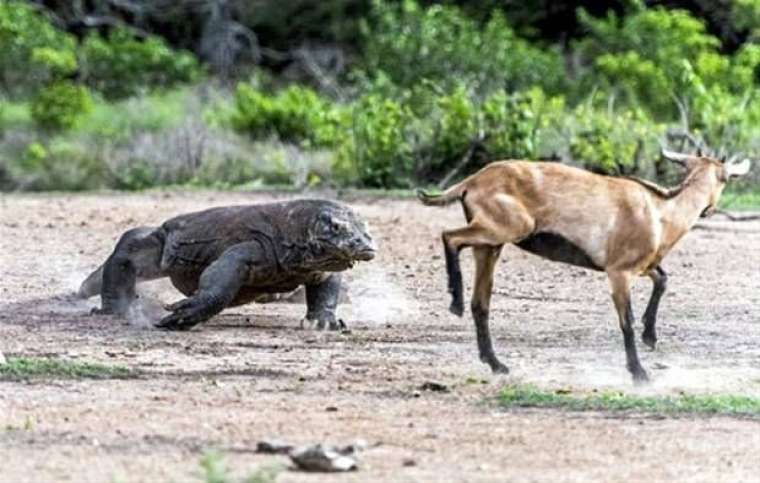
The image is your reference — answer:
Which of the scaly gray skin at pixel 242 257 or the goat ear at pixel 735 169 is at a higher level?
the goat ear at pixel 735 169

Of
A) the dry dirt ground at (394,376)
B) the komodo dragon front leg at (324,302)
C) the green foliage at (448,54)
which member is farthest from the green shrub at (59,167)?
the komodo dragon front leg at (324,302)

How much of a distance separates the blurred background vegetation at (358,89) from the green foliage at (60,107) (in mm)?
26

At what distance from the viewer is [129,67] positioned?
3656 cm

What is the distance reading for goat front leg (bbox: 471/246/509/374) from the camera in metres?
12.5

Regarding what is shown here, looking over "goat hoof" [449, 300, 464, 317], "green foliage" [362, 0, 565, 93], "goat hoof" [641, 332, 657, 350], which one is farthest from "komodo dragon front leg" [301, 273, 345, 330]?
"green foliage" [362, 0, 565, 93]

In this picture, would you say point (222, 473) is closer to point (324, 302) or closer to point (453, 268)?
point (453, 268)

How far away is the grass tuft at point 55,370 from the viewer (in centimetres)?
1206

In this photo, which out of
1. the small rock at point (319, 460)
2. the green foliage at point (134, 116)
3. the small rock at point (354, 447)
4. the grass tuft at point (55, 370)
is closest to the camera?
the small rock at point (319, 460)

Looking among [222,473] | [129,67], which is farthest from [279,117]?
[222,473]

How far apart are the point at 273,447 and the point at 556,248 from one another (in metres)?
3.06

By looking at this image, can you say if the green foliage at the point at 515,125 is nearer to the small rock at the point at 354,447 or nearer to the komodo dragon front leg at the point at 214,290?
the komodo dragon front leg at the point at 214,290

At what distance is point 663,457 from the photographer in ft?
33.2

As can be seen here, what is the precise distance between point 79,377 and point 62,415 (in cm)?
119

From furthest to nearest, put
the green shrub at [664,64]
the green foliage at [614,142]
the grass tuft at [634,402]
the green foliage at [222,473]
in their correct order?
the green shrub at [664,64]
the green foliage at [614,142]
the grass tuft at [634,402]
the green foliage at [222,473]
